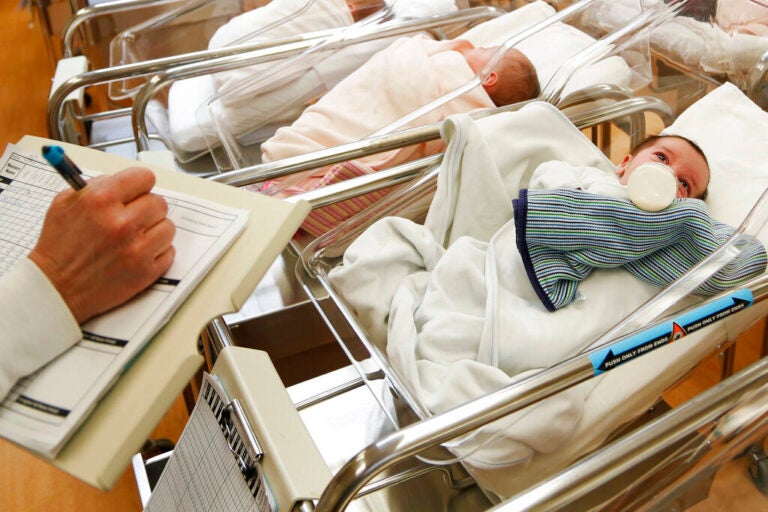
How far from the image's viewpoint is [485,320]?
2.85 feet

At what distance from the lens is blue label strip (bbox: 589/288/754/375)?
0.68 metres

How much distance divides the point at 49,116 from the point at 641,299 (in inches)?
43.1

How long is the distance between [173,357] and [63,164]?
0.64 feet

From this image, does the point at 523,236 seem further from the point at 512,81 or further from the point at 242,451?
the point at 512,81

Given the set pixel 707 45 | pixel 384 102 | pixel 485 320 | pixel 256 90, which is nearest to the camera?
pixel 485 320

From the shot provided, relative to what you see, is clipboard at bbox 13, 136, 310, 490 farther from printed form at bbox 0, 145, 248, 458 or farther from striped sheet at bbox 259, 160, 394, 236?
striped sheet at bbox 259, 160, 394, 236

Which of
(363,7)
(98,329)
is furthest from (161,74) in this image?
(98,329)

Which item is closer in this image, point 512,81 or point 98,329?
point 98,329

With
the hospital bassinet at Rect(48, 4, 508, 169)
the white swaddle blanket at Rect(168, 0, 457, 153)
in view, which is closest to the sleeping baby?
the white swaddle blanket at Rect(168, 0, 457, 153)

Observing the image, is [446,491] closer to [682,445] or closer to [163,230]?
[682,445]

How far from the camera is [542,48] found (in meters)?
1.55

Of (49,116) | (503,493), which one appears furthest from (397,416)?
(49,116)

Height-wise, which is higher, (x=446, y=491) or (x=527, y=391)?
(x=527, y=391)

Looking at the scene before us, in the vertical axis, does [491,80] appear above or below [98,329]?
below
